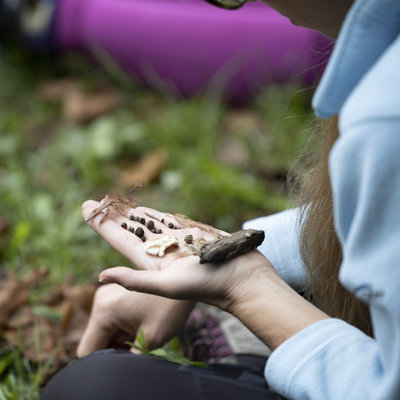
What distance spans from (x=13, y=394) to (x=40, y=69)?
7.06 feet

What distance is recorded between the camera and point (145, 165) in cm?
244

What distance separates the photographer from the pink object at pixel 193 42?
8.92ft

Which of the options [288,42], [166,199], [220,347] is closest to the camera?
[220,347]

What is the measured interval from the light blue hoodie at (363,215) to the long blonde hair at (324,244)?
0.20 m

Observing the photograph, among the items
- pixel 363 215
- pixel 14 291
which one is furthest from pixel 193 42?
pixel 363 215

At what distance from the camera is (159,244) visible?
1.12 metres

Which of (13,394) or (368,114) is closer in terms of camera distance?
(368,114)

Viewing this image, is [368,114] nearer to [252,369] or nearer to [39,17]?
[252,369]

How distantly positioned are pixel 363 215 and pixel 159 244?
41 centimetres

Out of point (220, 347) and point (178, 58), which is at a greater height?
point (178, 58)

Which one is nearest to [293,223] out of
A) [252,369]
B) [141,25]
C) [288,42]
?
[252,369]

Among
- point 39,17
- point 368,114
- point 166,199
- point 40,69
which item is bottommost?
point 166,199

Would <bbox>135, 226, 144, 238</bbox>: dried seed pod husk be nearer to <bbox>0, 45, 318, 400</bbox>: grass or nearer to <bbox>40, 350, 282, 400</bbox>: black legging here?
<bbox>40, 350, 282, 400</bbox>: black legging

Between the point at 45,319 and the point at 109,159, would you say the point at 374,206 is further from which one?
the point at 109,159
